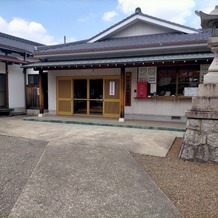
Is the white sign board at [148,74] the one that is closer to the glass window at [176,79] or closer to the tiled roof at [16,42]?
the glass window at [176,79]

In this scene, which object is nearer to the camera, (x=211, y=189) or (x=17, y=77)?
(x=211, y=189)

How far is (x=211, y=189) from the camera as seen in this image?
342 centimetres

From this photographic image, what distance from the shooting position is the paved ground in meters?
2.80

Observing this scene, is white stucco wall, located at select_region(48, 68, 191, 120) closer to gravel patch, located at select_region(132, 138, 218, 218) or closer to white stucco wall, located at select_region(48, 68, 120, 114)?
white stucco wall, located at select_region(48, 68, 120, 114)

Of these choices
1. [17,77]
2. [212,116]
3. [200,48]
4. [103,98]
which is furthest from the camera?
[17,77]

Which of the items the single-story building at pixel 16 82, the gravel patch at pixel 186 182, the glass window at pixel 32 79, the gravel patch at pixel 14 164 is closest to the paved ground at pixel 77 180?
the gravel patch at pixel 14 164

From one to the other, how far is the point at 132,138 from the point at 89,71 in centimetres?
515

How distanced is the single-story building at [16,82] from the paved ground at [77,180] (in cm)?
620

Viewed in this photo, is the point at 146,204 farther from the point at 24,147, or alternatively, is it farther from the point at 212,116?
the point at 24,147

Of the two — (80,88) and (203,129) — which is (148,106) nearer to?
(80,88)

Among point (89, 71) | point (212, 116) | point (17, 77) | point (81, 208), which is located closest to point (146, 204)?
point (81, 208)

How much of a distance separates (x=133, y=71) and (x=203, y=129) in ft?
18.3

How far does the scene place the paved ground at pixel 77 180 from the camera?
2.80 meters

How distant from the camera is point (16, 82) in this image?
482 inches
